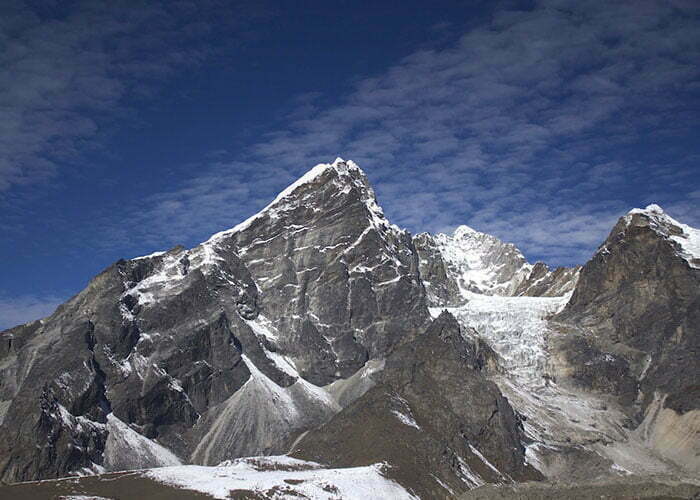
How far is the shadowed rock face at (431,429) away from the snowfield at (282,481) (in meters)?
7.09

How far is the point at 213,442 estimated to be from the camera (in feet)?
607

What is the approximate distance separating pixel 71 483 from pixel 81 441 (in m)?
74.2

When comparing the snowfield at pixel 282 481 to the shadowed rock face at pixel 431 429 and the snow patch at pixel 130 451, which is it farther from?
the snow patch at pixel 130 451

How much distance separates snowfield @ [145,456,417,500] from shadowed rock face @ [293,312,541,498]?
7.09 metres

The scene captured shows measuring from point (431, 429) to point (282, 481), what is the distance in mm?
49523

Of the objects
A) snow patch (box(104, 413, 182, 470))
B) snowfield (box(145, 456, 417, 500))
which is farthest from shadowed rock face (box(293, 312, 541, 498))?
snow patch (box(104, 413, 182, 470))

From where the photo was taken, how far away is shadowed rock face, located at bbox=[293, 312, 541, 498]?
13438 cm

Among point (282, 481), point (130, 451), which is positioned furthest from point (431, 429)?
point (130, 451)

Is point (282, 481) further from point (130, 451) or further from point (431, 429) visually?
point (130, 451)

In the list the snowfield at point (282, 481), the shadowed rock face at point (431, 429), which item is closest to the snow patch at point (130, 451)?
the shadowed rock face at point (431, 429)

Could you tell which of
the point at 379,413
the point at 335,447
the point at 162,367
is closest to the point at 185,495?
the point at 335,447

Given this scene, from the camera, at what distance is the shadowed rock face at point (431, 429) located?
5290 inches

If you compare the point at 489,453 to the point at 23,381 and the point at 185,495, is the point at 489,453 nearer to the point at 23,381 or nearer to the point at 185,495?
the point at 185,495

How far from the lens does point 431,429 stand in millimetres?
151625
